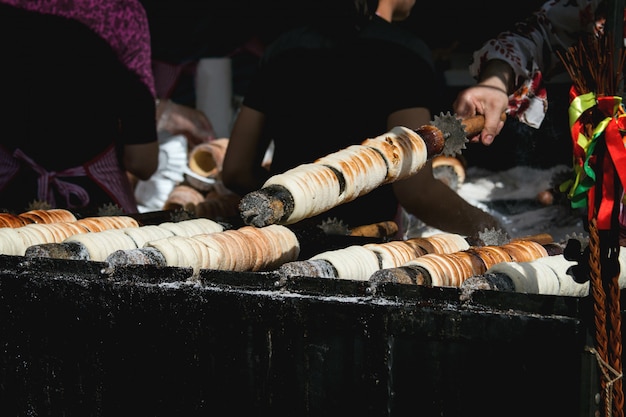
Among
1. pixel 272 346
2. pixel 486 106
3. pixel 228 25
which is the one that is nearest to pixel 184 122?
pixel 228 25

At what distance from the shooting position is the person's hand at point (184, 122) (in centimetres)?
710

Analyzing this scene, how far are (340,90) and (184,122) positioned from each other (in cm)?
410

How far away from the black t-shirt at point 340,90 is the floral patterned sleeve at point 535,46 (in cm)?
31

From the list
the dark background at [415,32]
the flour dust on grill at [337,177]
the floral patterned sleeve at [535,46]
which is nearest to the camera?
the flour dust on grill at [337,177]

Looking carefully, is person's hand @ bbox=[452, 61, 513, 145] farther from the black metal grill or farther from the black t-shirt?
the black metal grill

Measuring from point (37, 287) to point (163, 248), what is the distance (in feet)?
1.26

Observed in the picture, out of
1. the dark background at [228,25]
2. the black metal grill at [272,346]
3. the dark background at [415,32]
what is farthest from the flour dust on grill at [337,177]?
the dark background at [228,25]

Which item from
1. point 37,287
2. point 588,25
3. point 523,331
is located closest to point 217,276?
point 37,287

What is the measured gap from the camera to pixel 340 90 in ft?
10.9

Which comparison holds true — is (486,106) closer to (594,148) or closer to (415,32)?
(594,148)

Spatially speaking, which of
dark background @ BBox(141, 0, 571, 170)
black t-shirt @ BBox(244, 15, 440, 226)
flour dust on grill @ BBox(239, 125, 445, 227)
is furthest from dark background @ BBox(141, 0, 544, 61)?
flour dust on grill @ BBox(239, 125, 445, 227)

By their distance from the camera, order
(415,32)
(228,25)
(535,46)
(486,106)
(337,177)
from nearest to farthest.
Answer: (337,177) → (486,106) → (535,46) → (415,32) → (228,25)

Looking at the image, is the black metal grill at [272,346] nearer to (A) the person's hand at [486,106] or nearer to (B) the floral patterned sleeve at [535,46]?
(A) the person's hand at [486,106]

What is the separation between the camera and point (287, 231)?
2.74 m
